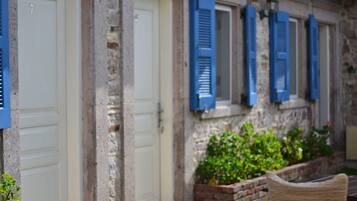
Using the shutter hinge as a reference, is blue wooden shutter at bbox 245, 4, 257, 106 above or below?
above

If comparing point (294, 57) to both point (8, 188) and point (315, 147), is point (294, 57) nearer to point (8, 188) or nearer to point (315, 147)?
point (315, 147)

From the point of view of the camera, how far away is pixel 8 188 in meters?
5.36

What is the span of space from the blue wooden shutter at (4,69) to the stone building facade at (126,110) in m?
0.10

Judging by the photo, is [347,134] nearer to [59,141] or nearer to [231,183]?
[231,183]

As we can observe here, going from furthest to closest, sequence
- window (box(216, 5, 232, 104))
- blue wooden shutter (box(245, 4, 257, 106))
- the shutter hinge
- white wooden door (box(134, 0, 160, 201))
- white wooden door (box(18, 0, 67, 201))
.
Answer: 1. blue wooden shutter (box(245, 4, 257, 106))
2. window (box(216, 5, 232, 104))
3. the shutter hinge
4. white wooden door (box(134, 0, 160, 201))
5. white wooden door (box(18, 0, 67, 201))

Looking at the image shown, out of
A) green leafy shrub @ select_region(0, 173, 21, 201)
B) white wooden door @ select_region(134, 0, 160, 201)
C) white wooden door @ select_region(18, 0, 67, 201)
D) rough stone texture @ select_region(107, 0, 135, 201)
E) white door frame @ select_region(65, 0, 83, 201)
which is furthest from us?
white wooden door @ select_region(134, 0, 160, 201)

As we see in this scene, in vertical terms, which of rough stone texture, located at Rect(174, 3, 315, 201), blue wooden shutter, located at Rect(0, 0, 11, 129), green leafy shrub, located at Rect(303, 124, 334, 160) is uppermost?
blue wooden shutter, located at Rect(0, 0, 11, 129)

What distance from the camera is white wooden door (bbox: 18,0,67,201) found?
5.88 meters

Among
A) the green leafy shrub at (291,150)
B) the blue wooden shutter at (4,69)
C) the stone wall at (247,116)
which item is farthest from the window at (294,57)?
the blue wooden shutter at (4,69)

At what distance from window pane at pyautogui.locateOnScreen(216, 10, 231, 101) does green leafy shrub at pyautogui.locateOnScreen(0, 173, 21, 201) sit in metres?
4.12

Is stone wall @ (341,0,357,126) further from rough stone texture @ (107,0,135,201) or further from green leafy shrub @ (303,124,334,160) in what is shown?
rough stone texture @ (107,0,135,201)

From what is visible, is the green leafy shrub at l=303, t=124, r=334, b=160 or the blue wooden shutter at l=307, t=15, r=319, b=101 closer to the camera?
the green leafy shrub at l=303, t=124, r=334, b=160

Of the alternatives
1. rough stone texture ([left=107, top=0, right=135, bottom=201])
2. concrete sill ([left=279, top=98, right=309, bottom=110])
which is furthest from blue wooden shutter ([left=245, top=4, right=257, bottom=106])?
rough stone texture ([left=107, top=0, right=135, bottom=201])

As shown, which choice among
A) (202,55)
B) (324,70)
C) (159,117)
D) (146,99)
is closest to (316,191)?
(146,99)
